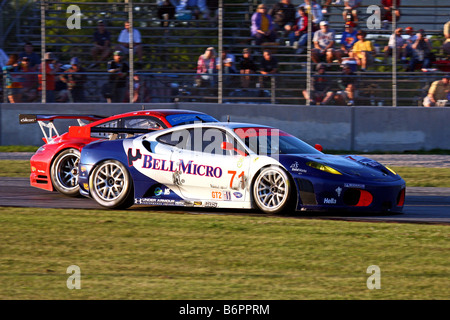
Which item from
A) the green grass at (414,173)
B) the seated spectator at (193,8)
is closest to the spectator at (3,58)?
the green grass at (414,173)

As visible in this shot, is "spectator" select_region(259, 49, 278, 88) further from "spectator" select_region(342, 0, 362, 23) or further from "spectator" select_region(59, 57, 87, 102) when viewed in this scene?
"spectator" select_region(59, 57, 87, 102)

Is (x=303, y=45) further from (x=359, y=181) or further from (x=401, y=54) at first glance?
(x=359, y=181)

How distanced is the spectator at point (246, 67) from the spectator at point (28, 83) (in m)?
4.69

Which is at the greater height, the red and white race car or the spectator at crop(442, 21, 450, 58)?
the spectator at crop(442, 21, 450, 58)

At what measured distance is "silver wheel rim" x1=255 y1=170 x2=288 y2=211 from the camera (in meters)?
8.73

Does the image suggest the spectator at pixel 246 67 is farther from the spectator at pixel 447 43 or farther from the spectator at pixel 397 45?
the spectator at pixel 447 43

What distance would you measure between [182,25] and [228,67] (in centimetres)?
177

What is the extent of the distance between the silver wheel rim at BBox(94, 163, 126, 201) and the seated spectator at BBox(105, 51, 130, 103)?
7.73m

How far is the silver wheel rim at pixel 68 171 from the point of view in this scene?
35.2ft

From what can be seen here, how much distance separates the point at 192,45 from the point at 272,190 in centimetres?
947

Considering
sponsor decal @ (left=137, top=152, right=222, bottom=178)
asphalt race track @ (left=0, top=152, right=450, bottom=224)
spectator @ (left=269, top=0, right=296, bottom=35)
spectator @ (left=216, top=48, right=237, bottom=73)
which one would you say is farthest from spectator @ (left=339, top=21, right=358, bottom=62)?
sponsor decal @ (left=137, top=152, right=222, bottom=178)

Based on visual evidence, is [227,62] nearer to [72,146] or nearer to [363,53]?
[363,53]

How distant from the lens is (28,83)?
1744 cm

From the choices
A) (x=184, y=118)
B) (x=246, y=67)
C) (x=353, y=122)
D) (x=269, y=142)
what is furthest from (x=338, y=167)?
(x=246, y=67)
